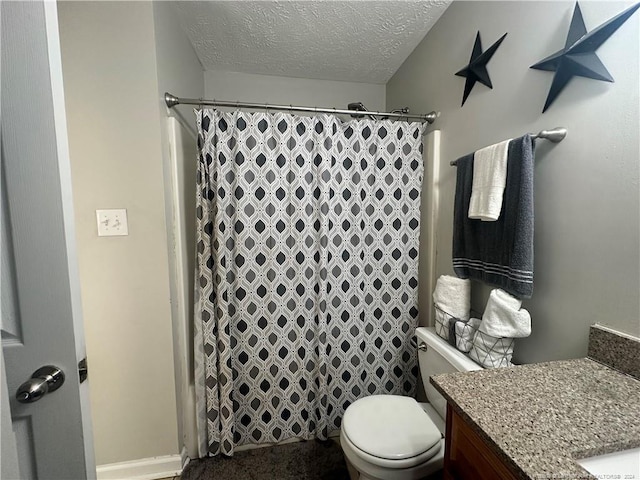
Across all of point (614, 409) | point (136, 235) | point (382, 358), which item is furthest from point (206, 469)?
point (614, 409)

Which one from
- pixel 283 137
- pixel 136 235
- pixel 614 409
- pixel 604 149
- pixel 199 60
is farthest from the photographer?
pixel 199 60

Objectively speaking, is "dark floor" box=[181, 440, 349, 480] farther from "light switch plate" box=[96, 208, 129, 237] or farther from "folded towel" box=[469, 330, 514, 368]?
"light switch plate" box=[96, 208, 129, 237]

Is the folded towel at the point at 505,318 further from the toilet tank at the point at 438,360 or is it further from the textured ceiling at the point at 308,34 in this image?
the textured ceiling at the point at 308,34

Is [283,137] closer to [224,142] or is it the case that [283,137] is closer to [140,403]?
[224,142]

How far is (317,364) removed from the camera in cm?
151

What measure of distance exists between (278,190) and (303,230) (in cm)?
25

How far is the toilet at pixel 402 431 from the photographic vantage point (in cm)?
95

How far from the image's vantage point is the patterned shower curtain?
136 centimetres

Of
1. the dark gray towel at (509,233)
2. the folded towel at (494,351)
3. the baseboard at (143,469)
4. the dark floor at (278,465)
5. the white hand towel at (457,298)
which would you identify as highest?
the dark gray towel at (509,233)

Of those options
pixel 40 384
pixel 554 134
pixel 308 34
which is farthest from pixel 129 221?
pixel 554 134

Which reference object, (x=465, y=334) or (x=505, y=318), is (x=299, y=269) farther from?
(x=505, y=318)

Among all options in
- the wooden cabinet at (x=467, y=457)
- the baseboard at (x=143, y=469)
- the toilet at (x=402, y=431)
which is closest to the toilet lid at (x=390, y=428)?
the toilet at (x=402, y=431)

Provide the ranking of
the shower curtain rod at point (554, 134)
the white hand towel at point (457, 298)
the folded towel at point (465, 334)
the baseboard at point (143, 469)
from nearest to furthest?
the shower curtain rod at point (554, 134) < the folded towel at point (465, 334) < the white hand towel at point (457, 298) < the baseboard at point (143, 469)

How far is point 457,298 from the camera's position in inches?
46.6
